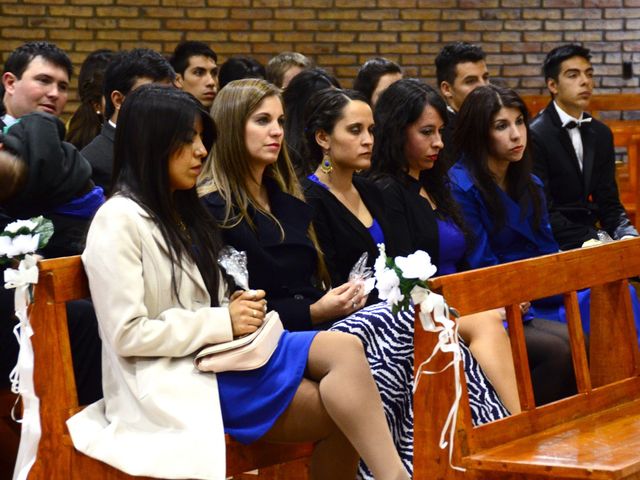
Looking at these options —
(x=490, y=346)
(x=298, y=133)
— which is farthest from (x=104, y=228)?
(x=298, y=133)

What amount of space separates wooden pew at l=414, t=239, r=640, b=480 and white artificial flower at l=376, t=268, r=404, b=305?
0.08 m

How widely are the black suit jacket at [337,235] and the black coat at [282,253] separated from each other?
0.74 ft

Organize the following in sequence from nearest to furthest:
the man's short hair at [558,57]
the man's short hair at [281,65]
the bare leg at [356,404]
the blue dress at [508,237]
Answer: the bare leg at [356,404]
the blue dress at [508,237]
the man's short hair at [558,57]
the man's short hair at [281,65]

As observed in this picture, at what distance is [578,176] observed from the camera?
17.3 ft

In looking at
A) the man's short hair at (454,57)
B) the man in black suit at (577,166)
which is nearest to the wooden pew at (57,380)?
the man in black suit at (577,166)

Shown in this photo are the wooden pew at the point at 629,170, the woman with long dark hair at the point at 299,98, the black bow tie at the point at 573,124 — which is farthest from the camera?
the wooden pew at the point at 629,170

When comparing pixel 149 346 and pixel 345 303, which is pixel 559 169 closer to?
pixel 345 303

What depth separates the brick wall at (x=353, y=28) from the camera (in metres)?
7.54

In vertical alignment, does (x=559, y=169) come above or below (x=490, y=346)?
above

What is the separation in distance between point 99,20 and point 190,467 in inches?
218

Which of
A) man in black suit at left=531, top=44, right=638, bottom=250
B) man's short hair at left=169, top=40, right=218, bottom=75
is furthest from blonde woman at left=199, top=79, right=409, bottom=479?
man's short hair at left=169, top=40, right=218, bottom=75

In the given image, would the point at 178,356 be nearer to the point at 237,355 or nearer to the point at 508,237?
the point at 237,355

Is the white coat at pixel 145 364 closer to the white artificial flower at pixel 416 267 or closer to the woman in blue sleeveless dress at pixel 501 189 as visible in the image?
the white artificial flower at pixel 416 267

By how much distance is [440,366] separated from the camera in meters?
2.54
